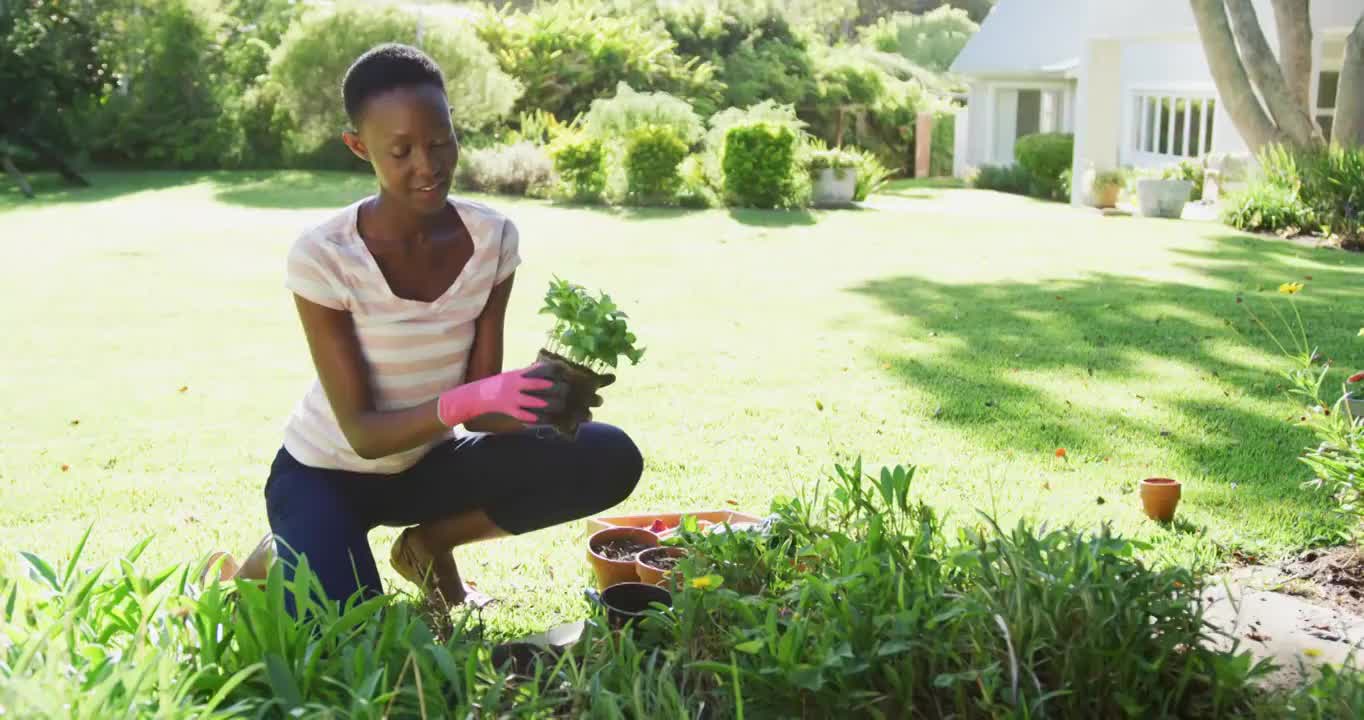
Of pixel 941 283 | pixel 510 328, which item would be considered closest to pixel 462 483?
pixel 510 328

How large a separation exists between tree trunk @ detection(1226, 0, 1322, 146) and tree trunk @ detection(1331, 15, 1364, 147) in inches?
10.5

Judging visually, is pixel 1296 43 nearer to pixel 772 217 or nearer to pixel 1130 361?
pixel 772 217

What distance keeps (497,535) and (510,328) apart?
16.7ft

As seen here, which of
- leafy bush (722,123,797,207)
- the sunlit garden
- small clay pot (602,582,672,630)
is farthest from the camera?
leafy bush (722,123,797,207)

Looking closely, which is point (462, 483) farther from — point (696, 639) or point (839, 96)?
point (839, 96)

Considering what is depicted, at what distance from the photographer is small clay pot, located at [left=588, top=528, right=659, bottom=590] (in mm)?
3240

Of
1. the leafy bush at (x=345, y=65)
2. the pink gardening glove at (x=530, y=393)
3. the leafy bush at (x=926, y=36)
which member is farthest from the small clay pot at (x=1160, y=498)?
the leafy bush at (x=926, y=36)

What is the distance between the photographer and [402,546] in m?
3.41

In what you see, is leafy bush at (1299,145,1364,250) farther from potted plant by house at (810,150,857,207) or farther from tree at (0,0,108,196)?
tree at (0,0,108,196)

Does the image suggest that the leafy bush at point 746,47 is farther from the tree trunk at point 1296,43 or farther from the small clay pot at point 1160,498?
the small clay pot at point 1160,498

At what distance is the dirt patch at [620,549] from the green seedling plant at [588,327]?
32.8 inches

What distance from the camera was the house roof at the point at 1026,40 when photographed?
89.0ft

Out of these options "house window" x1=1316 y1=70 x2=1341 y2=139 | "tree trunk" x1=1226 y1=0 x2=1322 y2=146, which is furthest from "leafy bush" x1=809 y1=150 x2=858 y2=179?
"house window" x1=1316 y1=70 x2=1341 y2=139

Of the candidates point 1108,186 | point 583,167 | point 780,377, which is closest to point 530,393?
point 780,377
